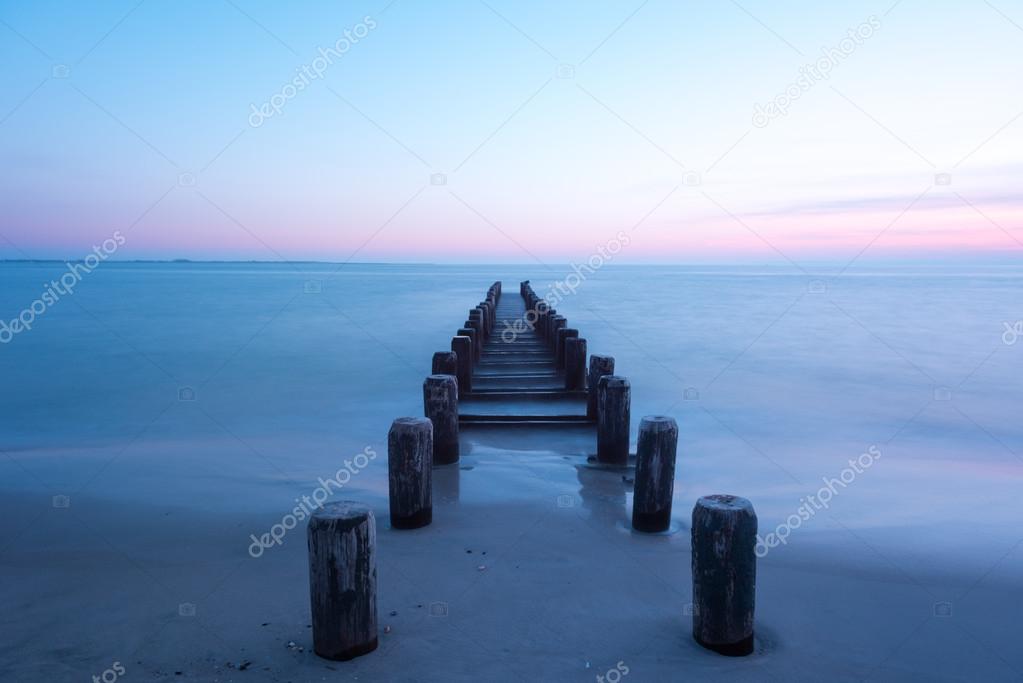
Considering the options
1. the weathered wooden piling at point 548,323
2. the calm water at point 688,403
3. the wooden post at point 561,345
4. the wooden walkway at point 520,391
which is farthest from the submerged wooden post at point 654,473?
the weathered wooden piling at point 548,323

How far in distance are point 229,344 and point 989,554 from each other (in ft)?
68.2

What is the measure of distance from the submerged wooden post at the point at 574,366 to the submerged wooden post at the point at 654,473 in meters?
4.66

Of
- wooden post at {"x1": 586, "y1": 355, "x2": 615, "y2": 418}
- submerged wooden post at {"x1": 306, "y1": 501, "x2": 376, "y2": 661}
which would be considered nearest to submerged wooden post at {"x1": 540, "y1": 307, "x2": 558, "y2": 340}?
wooden post at {"x1": 586, "y1": 355, "x2": 615, "y2": 418}

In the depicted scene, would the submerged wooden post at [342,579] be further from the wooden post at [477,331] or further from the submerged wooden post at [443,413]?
the wooden post at [477,331]

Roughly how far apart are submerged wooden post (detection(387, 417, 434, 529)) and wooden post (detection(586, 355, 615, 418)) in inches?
138

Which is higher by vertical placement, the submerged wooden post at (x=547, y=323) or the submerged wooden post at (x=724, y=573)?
the submerged wooden post at (x=547, y=323)

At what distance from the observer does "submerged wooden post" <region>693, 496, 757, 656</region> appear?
3.33 metres

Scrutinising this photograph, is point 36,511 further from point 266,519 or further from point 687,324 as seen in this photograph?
point 687,324

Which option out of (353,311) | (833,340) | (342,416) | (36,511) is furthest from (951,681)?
(353,311)

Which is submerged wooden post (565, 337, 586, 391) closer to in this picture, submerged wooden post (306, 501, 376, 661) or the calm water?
the calm water

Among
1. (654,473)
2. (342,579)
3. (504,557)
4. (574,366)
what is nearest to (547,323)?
(574,366)

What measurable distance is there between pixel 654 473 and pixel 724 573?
1678mm

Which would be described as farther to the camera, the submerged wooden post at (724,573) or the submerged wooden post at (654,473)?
the submerged wooden post at (654,473)

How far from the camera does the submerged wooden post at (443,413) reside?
6762 mm
